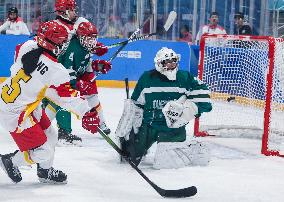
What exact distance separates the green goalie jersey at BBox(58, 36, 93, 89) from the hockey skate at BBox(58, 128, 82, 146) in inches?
15.9

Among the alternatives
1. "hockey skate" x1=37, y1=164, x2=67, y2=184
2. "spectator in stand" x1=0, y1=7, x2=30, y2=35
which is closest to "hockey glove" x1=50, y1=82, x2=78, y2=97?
"hockey skate" x1=37, y1=164, x2=67, y2=184

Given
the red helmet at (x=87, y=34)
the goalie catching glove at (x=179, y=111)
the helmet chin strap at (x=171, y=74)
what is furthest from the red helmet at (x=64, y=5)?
the goalie catching glove at (x=179, y=111)

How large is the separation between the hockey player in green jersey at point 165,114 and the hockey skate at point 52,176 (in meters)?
0.78

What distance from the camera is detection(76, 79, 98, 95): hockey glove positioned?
197 inches

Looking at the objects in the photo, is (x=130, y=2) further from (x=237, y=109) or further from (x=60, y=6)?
(x=60, y=6)

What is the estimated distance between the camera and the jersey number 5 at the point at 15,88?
3.40 meters

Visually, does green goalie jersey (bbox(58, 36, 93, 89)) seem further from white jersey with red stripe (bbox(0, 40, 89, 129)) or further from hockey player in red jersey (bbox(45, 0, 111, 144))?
white jersey with red stripe (bbox(0, 40, 89, 129))

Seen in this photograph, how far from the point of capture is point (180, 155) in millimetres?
4273

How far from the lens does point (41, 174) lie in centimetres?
358

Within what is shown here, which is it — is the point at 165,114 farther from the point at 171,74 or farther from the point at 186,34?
the point at 186,34

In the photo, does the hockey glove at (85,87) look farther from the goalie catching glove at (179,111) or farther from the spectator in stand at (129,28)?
the spectator in stand at (129,28)

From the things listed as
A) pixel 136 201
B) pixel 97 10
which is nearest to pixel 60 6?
pixel 136 201

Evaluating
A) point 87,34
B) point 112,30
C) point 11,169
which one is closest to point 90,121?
point 11,169

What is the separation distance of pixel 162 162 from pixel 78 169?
0.57 meters
